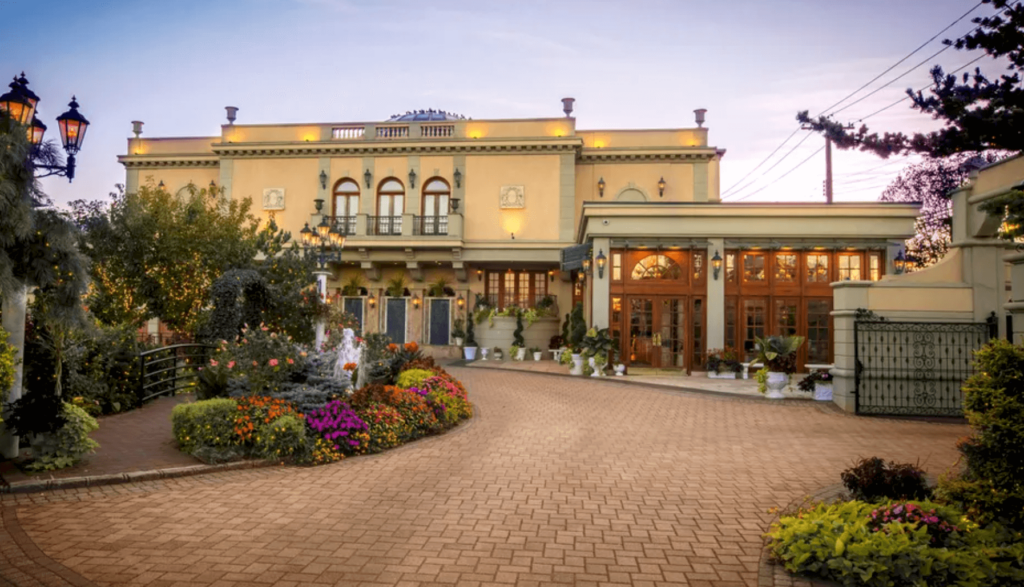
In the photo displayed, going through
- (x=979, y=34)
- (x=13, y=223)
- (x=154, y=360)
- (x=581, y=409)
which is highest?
(x=979, y=34)

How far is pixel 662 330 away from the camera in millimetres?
20438

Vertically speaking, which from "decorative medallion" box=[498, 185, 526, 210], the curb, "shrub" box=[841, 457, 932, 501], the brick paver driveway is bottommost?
the brick paver driveway

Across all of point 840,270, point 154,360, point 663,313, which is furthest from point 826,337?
point 154,360

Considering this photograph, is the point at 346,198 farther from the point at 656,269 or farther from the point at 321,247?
the point at 656,269

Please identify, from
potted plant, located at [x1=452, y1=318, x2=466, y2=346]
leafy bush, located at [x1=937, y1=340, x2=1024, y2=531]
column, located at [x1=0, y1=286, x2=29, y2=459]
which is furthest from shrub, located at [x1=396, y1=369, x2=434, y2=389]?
potted plant, located at [x1=452, y1=318, x2=466, y2=346]

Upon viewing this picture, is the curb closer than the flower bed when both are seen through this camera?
Yes

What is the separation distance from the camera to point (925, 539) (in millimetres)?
→ 4480

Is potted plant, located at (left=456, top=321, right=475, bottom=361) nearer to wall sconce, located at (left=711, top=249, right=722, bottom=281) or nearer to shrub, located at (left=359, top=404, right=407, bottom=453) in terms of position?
wall sconce, located at (left=711, top=249, right=722, bottom=281)

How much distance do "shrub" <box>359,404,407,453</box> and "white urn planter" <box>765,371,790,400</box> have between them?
8.62m

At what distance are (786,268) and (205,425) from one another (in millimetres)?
17601

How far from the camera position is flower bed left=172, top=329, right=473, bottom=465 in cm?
778

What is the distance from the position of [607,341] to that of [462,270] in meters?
9.89

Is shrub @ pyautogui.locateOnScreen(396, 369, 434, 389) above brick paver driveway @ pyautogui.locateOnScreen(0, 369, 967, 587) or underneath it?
above

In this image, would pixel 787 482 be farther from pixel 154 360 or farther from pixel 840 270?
pixel 840 270
